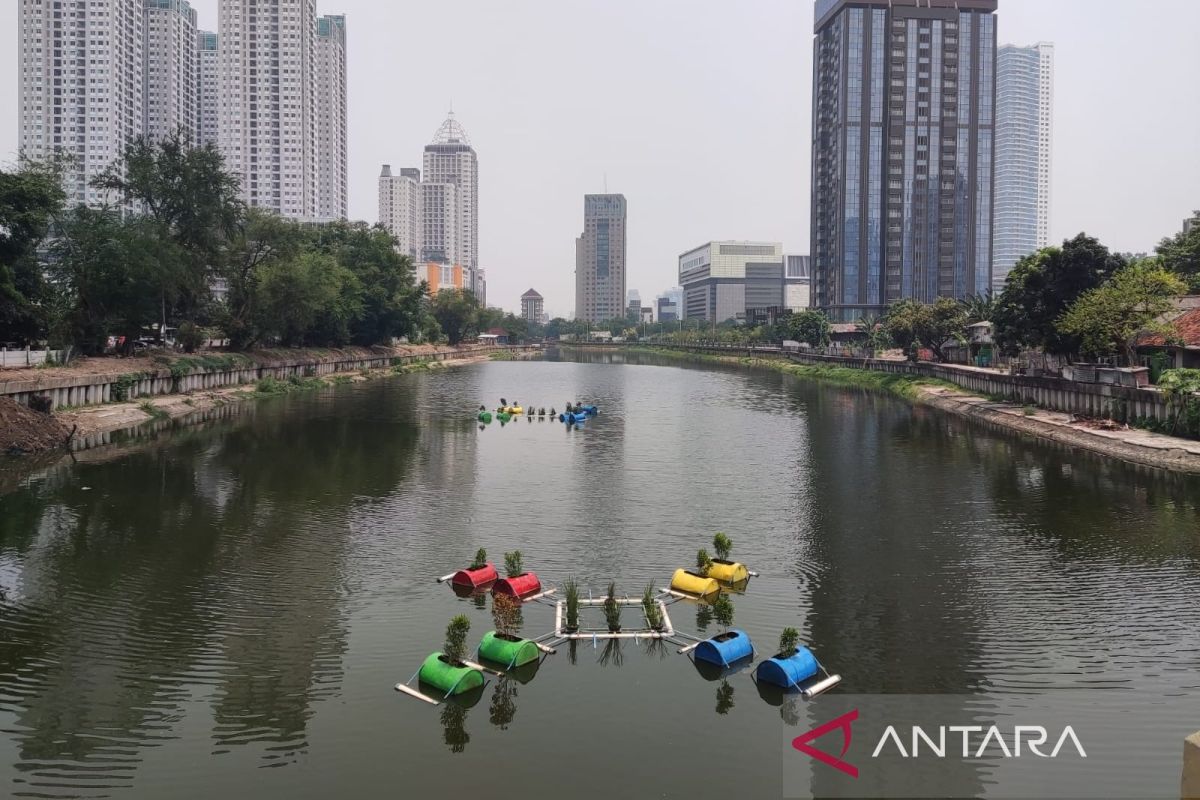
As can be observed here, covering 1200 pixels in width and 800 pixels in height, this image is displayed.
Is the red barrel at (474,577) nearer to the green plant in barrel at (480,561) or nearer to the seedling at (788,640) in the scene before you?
the green plant in barrel at (480,561)

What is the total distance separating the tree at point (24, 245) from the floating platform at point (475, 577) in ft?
140

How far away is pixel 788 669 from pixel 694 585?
6.76 meters

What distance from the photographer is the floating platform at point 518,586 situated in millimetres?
26109

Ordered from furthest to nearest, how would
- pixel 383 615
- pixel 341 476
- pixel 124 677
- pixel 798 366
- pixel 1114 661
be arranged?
pixel 798 366 → pixel 341 476 → pixel 383 615 → pixel 1114 661 → pixel 124 677

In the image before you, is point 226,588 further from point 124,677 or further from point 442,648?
point 442,648

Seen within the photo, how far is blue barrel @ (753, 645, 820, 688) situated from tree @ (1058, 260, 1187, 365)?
1933 inches

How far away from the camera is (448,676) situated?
19672 mm

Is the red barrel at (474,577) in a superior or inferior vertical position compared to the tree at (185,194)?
inferior

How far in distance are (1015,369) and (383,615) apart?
→ 72.2m

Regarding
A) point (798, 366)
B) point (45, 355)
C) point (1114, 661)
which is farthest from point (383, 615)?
point (798, 366)

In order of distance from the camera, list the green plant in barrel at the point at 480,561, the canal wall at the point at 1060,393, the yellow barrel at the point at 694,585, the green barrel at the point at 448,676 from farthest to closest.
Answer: the canal wall at the point at 1060,393 → the green plant in barrel at the point at 480,561 → the yellow barrel at the point at 694,585 → the green barrel at the point at 448,676

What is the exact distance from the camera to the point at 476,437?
205 ft

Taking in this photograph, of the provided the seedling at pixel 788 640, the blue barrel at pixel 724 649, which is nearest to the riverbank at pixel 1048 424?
the seedling at pixel 788 640

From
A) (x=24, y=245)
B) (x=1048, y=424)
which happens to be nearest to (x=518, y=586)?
(x=24, y=245)
